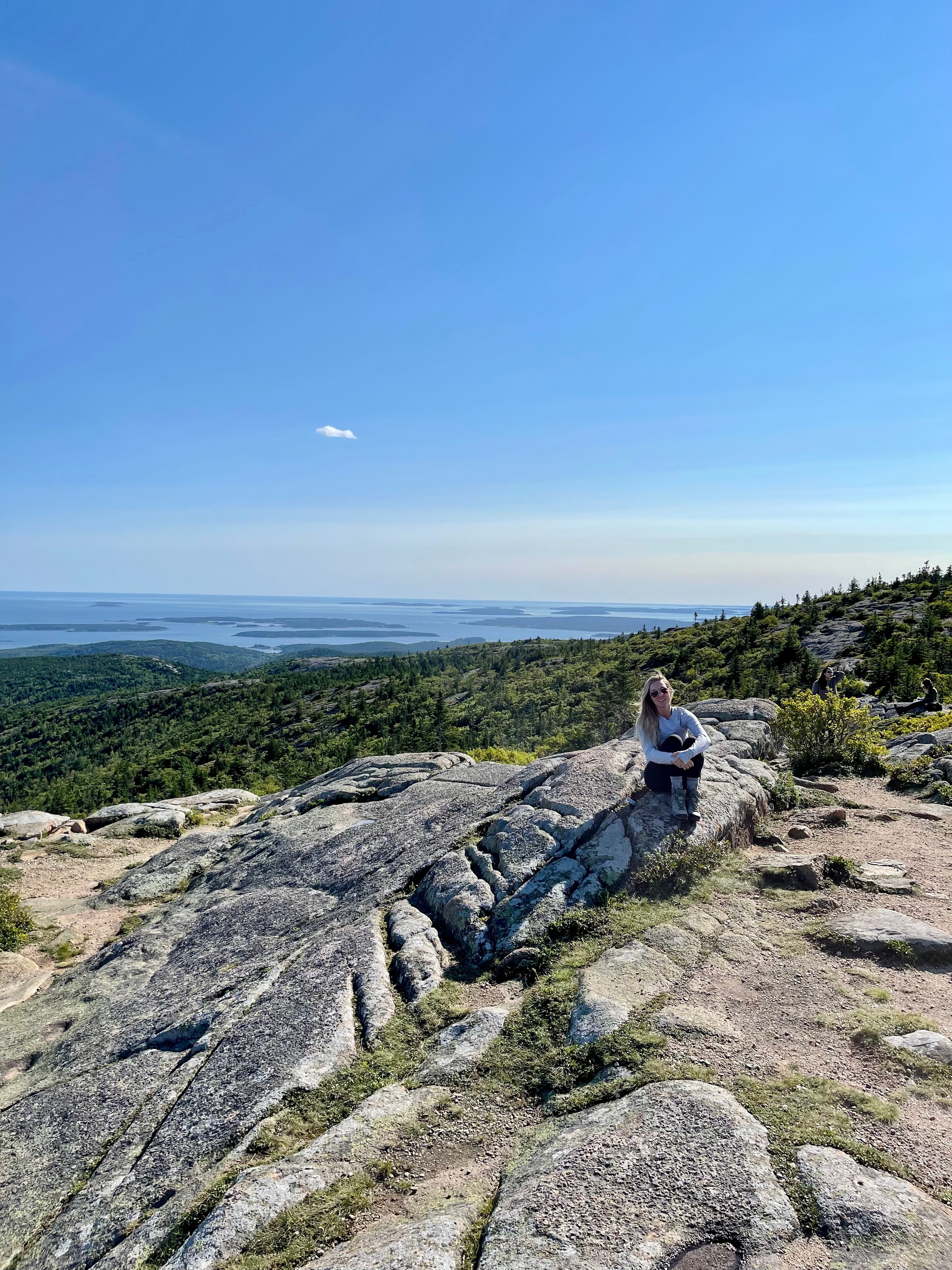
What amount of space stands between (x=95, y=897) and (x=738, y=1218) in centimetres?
1576

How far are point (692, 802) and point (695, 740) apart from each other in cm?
93

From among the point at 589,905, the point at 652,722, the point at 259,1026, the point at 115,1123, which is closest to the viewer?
the point at 115,1123

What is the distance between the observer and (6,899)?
42.4 feet

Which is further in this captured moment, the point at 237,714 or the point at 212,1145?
the point at 237,714

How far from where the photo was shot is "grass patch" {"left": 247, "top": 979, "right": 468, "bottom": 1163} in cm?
509

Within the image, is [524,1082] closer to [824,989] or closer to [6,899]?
[824,989]

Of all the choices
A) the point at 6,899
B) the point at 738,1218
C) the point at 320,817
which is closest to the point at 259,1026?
the point at 738,1218

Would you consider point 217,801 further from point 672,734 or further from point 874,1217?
point 874,1217

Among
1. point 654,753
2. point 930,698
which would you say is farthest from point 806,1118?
point 930,698

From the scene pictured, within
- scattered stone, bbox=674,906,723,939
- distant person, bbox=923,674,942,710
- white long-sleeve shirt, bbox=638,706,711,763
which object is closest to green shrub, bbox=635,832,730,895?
scattered stone, bbox=674,906,723,939

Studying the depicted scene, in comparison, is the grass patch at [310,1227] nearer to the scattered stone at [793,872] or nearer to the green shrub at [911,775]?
the scattered stone at [793,872]

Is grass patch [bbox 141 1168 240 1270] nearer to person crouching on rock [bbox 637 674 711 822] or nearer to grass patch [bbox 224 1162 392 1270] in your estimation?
grass patch [bbox 224 1162 392 1270]

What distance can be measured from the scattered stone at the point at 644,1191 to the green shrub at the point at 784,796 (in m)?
7.71

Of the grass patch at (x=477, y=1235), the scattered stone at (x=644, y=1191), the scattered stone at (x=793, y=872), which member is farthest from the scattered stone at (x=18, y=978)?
the scattered stone at (x=793, y=872)
